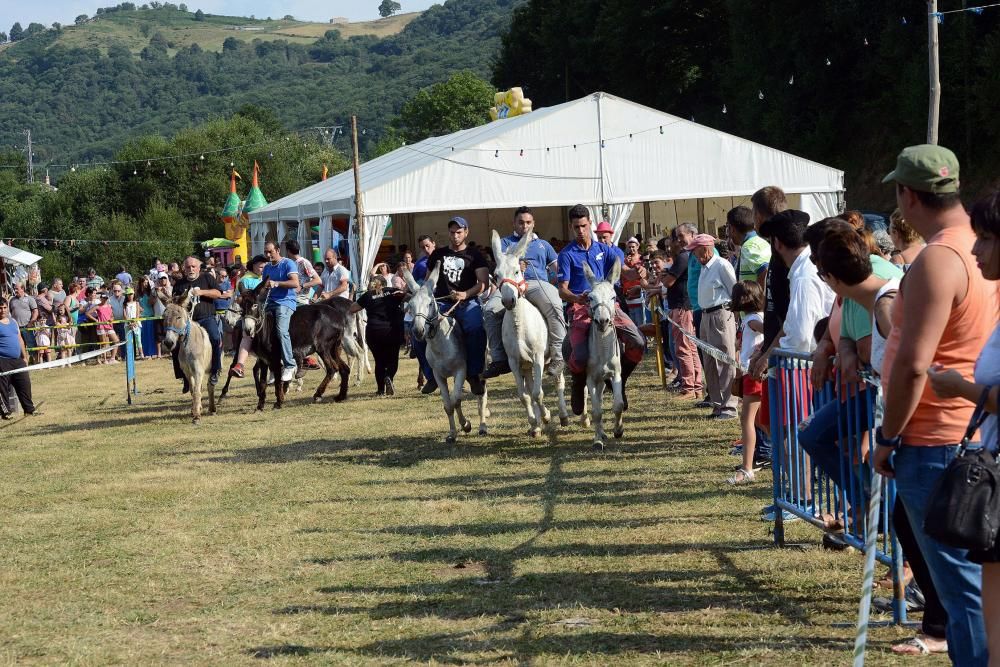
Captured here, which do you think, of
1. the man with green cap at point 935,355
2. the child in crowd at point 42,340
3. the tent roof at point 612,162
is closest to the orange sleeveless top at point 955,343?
the man with green cap at point 935,355

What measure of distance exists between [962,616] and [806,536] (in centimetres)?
362

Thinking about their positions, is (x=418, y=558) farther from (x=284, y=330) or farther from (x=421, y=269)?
(x=284, y=330)

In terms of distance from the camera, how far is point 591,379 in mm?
11531

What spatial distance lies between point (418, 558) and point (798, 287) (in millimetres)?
2989

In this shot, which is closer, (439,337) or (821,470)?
(821,470)

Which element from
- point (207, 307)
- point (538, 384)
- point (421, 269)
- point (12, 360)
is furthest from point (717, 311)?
point (12, 360)

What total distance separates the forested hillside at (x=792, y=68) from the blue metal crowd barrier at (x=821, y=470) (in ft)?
64.5

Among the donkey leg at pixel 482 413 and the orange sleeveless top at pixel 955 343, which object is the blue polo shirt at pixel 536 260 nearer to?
the donkey leg at pixel 482 413

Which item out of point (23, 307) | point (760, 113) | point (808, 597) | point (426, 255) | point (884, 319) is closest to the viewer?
point (884, 319)

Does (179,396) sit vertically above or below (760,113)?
below

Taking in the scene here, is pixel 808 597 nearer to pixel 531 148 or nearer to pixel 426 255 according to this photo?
pixel 426 255

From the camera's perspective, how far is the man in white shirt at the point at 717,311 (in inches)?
485

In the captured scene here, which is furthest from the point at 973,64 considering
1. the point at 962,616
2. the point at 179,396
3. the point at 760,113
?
the point at 962,616

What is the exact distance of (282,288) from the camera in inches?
674
